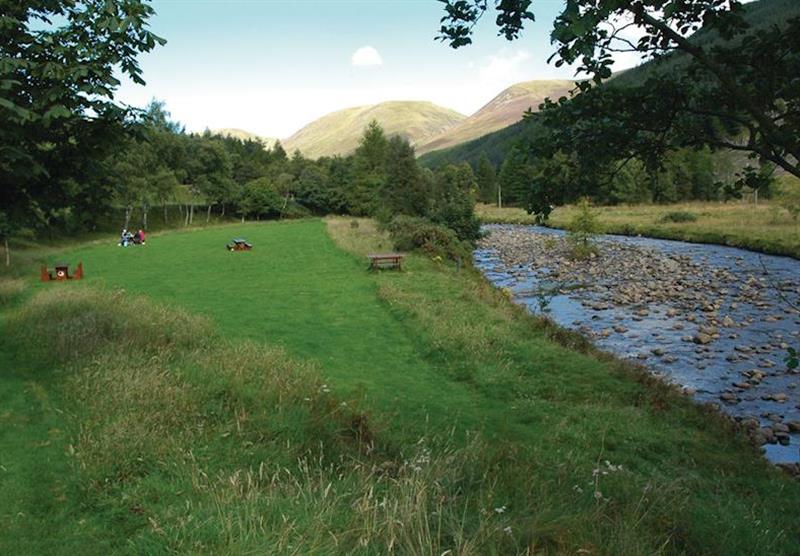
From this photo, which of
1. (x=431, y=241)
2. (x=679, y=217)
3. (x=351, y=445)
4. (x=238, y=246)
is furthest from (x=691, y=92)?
(x=679, y=217)

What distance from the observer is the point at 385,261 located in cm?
3369

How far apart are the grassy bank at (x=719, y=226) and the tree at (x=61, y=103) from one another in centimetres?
4517

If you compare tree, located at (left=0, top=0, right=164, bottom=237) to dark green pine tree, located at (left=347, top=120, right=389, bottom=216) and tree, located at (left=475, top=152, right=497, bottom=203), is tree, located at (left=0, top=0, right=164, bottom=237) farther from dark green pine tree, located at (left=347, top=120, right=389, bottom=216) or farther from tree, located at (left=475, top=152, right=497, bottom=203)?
tree, located at (left=475, top=152, right=497, bottom=203)

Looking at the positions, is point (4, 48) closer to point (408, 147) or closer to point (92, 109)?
point (92, 109)

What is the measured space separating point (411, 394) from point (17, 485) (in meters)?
8.46

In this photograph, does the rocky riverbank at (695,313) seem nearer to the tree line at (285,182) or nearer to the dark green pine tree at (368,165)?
the tree line at (285,182)

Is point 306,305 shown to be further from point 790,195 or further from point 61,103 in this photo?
point 790,195

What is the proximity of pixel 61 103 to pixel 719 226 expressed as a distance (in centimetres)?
6199

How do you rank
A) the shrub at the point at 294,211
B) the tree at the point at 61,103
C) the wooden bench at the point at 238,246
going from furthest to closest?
the shrub at the point at 294,211 < the wooden bench at the point at 238,246 < the tree at the point at 61,103

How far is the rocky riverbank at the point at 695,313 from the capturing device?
1517 centimetres

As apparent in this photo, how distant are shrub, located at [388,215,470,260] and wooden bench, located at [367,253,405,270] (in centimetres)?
696

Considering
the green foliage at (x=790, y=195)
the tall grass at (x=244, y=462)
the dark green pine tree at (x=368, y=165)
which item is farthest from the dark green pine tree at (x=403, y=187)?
the tall grass at (x=244, y=462)

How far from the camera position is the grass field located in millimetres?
5496

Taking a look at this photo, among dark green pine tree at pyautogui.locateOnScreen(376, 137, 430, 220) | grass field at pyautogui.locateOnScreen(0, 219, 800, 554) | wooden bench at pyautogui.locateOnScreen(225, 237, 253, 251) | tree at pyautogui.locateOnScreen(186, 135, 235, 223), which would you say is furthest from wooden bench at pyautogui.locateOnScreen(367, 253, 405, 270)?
tree at pyautogui.locateOnScreen(186, 135, 235, 223)
